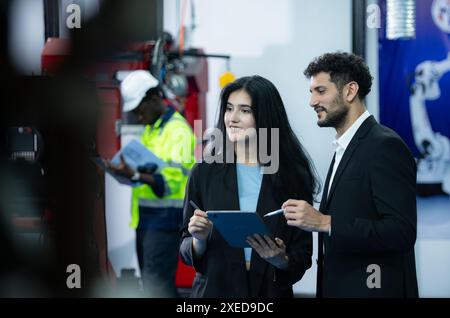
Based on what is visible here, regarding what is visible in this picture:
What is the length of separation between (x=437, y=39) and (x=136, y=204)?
1701mm

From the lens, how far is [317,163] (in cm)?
371

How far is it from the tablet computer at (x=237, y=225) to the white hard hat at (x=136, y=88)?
1679 millimetres

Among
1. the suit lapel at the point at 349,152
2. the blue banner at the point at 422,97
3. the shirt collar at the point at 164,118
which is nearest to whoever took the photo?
the suit lapel at the point at 349,152

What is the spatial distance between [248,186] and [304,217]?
256 mm

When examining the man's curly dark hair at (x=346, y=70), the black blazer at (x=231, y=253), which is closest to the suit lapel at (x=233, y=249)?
the black blazer at (x=231, y=253)

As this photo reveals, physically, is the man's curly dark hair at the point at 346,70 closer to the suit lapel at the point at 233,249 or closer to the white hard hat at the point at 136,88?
the suit lapel at the point at 233,249

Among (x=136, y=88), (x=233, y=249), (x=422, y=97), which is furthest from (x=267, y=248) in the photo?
(x=422, y=97)

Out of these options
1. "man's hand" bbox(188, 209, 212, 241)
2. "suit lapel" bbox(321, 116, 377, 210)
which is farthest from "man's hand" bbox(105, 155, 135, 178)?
"suit lapel" bbox(321, 116, 377, 210)

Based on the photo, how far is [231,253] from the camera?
2.05 m

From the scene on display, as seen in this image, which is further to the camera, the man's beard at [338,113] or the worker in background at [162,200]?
the worker in background at [162,200]

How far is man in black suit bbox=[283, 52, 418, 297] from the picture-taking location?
1.91 metres

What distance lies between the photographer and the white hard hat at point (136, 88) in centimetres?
354
